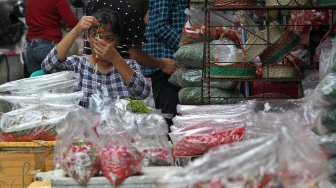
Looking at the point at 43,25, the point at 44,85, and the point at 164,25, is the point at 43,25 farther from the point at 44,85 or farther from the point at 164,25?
the point at 44,85

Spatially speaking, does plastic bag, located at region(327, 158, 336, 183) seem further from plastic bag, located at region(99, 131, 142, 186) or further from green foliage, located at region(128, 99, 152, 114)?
green foliage, located at region(128, 99, 152, 114)

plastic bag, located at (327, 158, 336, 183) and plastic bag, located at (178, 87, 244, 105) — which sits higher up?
plastic bag, located at (327, 158, 336, 183)

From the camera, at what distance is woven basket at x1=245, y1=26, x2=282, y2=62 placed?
15.0 feet

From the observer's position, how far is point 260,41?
4613mm

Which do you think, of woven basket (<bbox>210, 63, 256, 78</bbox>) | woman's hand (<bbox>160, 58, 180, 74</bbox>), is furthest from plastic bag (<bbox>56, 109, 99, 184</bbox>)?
woman's hand (<bbox>160, 58, 180, 74</bbox>)

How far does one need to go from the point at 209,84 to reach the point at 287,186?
220cm

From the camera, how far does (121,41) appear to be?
484 cm

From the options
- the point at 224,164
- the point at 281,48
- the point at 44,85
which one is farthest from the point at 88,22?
the point at 224,164

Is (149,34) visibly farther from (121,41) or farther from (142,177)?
(142,177)

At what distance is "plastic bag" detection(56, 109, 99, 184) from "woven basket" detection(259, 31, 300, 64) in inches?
59.6

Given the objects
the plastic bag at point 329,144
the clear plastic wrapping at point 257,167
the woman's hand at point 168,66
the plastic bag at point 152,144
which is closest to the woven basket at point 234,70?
the plastic bag at point 152,144

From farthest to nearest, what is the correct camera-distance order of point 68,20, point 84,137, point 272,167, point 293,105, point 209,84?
point 68,20, point 209,84, point 293,105, point 84,137, point 272,167

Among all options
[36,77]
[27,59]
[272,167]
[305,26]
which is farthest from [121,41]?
[27,59]

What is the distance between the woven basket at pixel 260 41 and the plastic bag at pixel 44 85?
103 cm
